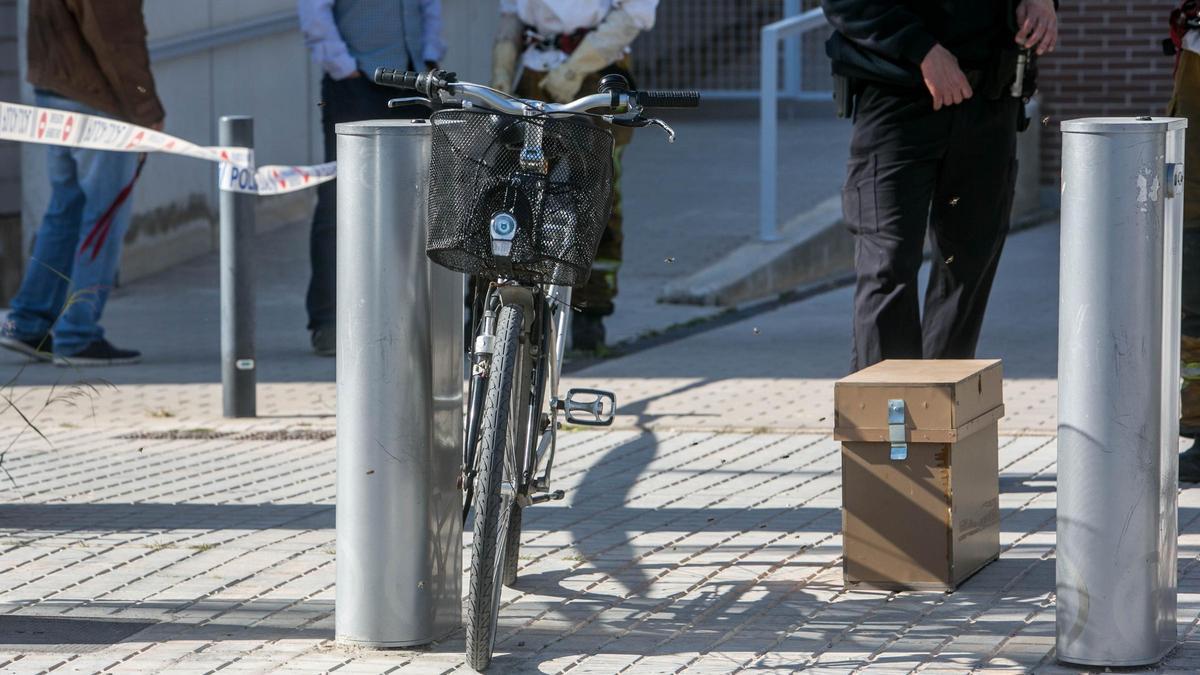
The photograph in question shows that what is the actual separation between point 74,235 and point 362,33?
159 cm

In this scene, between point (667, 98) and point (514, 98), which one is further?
point (667, 98)

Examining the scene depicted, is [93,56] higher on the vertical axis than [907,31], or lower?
higher

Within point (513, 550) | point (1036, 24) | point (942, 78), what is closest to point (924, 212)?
point (942, 78)

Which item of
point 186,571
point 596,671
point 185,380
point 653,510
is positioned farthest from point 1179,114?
point 185,380

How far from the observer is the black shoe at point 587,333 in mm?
8742

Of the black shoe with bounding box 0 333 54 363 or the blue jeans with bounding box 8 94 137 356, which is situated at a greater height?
the blue jeans with bounding box 8 94 137 356

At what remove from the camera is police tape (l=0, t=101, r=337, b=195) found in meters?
6.94

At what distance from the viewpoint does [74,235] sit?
8883 millimetres

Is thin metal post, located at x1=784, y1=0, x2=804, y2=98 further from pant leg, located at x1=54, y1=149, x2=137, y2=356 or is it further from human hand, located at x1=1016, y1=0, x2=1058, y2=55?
human hand, located at x1=1016, y1=0, x2=1058, y2=55

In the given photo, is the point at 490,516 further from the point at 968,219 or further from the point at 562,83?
the point at 562,83

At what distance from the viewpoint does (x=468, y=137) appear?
4250 mm

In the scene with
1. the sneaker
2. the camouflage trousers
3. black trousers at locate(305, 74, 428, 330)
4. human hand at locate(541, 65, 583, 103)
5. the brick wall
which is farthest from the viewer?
the brick wall

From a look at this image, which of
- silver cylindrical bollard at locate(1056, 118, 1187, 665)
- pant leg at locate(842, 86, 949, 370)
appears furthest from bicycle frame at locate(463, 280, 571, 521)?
pant leg at locate(842, 86, 949, 370)

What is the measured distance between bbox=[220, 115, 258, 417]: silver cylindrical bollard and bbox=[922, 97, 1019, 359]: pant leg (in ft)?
8.79
